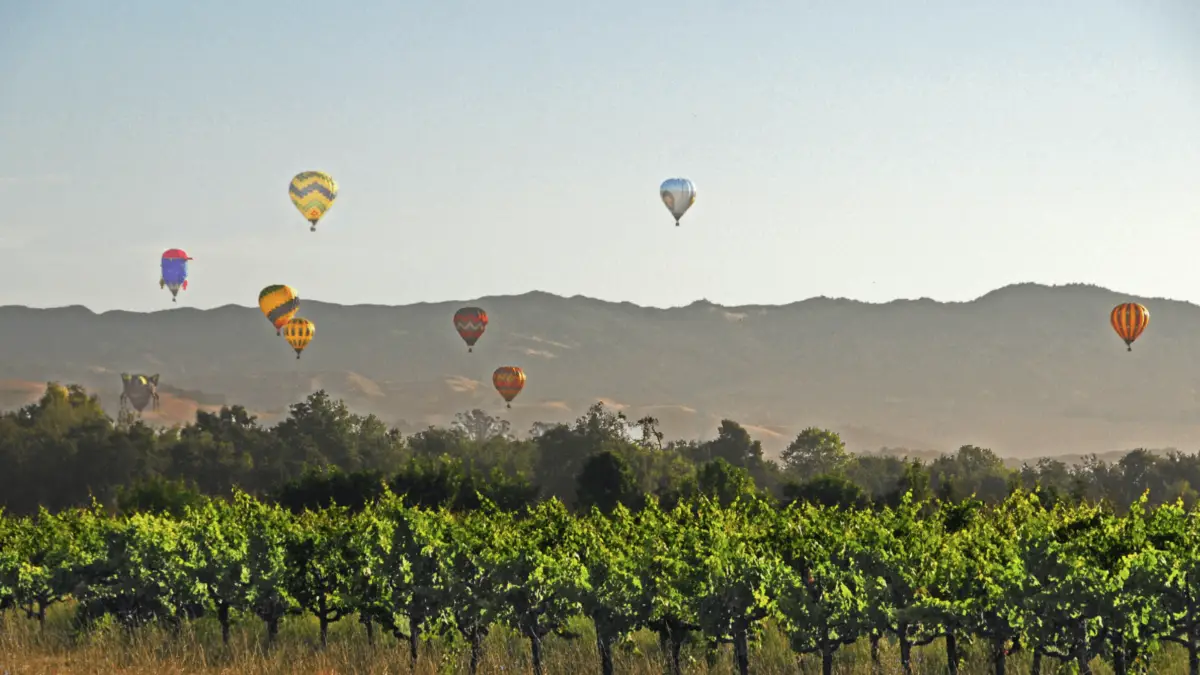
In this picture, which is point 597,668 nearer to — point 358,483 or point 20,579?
point 20,579

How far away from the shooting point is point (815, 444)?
164m

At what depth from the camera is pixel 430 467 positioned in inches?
3442

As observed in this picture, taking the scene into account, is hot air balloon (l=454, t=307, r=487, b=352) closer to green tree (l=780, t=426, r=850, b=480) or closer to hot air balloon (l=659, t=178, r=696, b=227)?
hot air balloon (l=659, t=178, r=696, b=227)

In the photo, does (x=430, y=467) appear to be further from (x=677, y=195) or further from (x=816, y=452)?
(x=816, y=452)

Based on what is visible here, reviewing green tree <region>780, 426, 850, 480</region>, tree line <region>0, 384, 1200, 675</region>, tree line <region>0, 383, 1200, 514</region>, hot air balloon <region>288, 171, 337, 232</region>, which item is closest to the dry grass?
tree line <region>0, 384, 1200, 675</region>

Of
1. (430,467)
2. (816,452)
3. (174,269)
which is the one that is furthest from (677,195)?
(816,452)

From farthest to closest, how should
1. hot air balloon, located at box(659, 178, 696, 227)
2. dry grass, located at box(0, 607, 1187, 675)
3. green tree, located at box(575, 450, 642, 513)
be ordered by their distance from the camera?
1. hot air balloon, located at box(659, 178, 696, 227)
2. green tree, located at box(575, 450, 642, 513)
3. dry grass, located at box(0, 607, 1187, 675)

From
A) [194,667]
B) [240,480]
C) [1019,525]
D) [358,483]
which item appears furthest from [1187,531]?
[240,480]

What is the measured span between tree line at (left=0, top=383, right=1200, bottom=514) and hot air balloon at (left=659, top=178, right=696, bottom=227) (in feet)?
59.1

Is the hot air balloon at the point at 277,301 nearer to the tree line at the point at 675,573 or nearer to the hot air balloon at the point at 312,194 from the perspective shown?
the hot air balloon at the point at 312,194

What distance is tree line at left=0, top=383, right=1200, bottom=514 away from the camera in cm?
8425

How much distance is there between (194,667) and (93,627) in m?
5.66

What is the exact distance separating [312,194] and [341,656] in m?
80.4

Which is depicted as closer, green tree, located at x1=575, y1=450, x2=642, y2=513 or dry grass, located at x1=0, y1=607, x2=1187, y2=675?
dry grass, located at x1=0, y1=607, x2=1187, y2=675
